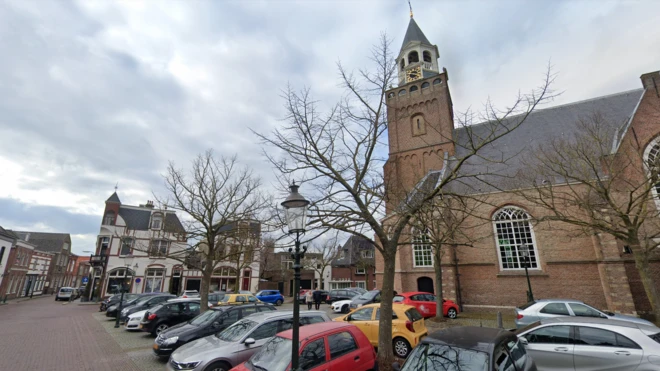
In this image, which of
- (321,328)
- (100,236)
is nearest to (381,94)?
(321,328)

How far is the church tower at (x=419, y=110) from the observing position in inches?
1029

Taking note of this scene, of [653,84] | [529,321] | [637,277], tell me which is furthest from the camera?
[653,84]

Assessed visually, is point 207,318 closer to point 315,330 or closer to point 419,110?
point 315,330

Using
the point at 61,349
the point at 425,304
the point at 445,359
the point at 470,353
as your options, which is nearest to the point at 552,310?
the point at 425,304

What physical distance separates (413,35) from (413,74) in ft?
13.7

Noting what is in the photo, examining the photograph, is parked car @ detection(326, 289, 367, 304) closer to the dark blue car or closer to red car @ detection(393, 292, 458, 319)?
the dark blue car

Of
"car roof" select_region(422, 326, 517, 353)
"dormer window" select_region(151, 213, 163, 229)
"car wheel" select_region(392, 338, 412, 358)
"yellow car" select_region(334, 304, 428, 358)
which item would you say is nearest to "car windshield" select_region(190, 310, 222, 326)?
"yellow car" select_region(334, 304, 428, 358)

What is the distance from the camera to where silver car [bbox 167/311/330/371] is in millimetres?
6398

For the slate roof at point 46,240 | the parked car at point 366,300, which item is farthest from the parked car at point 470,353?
the slate roof at point 46,240

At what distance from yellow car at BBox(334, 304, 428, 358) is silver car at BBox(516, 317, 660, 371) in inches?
116

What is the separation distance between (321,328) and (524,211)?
62.9 feet

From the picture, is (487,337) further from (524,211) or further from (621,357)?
(524,211)

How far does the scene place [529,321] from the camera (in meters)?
10.5

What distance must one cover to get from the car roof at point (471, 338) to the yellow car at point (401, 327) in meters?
3.64
